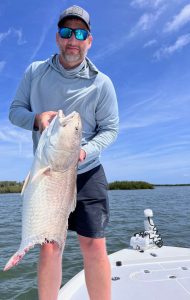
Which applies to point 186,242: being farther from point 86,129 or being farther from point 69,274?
point 86,129

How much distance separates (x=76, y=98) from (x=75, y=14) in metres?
0.70

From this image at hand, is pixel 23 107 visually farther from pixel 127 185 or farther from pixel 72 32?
pixel 127 185

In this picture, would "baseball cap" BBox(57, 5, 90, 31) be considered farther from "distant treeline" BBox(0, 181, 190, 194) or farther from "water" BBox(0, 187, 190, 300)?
"distant treeline" BBox(0, 181, 190, 194)

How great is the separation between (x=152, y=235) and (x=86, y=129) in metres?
3.90

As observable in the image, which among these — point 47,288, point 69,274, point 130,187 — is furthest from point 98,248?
point 130,187

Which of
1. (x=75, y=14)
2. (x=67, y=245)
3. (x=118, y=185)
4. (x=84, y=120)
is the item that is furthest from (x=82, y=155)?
(x=118, y=185)

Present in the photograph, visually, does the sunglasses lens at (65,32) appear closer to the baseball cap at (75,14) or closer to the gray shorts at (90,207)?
the baseball cap at (75,14)

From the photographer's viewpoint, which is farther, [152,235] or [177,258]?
[152,235]

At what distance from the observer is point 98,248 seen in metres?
3.57

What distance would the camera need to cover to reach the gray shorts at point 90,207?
3.57 meters

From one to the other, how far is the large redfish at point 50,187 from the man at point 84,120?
0.72m

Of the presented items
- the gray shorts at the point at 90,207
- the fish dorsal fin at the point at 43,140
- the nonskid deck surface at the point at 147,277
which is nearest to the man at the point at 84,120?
the gray shorts at the point at 90,207

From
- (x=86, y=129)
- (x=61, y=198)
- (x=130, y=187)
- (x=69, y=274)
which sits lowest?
(x=69, y=274)

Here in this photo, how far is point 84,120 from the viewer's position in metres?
3.61
